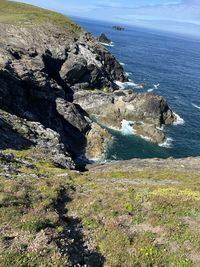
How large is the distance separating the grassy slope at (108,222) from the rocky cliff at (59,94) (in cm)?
2089

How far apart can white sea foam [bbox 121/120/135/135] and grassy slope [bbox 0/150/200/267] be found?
49.3 meters

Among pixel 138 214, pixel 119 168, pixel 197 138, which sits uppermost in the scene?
pixel 138 214

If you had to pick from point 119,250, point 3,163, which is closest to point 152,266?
Answer: point 119,250

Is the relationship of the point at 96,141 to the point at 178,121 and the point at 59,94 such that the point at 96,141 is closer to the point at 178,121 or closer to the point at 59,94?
the point at 59,94

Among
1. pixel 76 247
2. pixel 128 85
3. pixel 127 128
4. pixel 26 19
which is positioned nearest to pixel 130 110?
pixel 127 128

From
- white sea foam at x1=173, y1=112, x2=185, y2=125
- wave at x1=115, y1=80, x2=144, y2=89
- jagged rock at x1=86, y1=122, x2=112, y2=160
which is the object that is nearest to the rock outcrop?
white sea foam at x1=173, y1=112, x2=185, y2=125

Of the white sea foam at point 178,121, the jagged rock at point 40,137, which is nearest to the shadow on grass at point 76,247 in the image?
the jagged rock at point 40,137

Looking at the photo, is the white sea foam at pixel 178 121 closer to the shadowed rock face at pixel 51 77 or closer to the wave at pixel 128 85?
the shadowed rock face at pixel 51 77

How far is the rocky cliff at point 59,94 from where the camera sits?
184 feet

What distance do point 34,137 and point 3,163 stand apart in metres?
20.5

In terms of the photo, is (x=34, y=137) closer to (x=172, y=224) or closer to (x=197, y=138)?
(x=172, y=224)

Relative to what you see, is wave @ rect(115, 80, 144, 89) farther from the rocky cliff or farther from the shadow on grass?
the shadow on grass

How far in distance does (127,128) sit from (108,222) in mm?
59975

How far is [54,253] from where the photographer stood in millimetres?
17031
